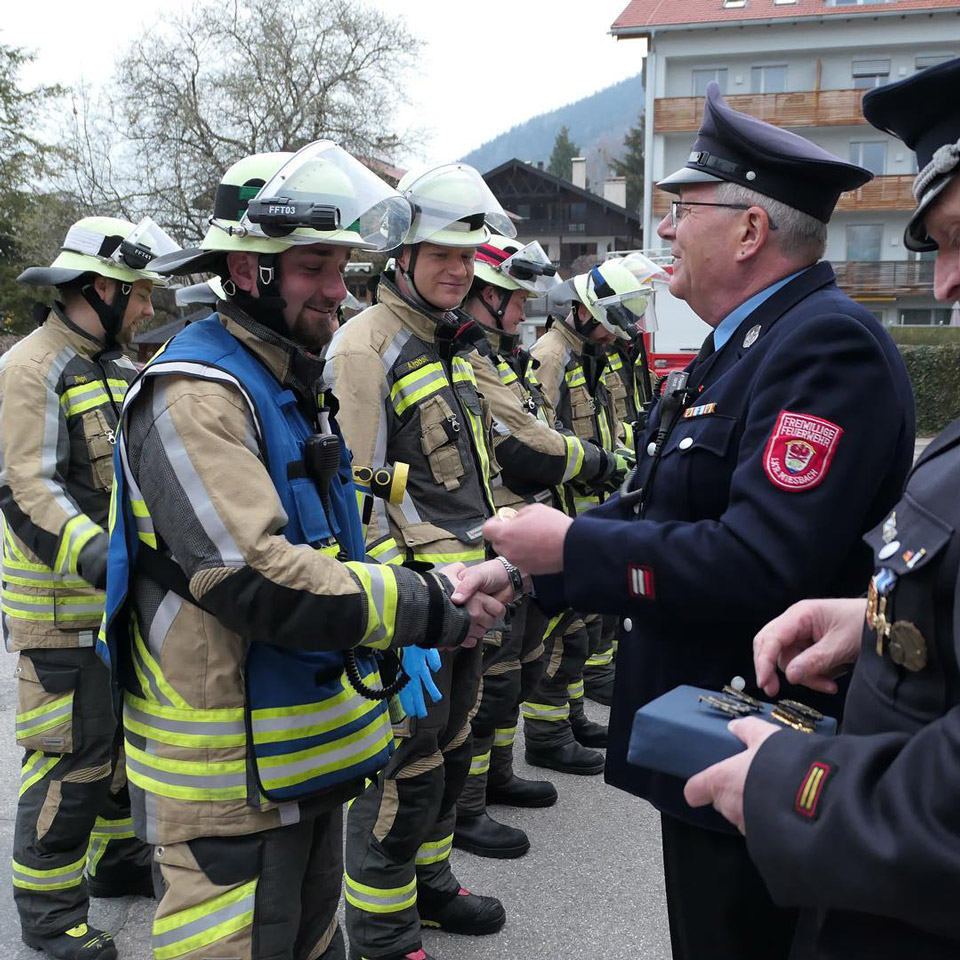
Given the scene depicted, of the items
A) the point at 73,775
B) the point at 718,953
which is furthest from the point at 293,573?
the point at 73,775

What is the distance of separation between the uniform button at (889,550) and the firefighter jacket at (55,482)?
2749 millimetres

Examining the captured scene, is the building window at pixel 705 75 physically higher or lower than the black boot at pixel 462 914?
higher

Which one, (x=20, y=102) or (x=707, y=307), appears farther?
(x=20, y=102)

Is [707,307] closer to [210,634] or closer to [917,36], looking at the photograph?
[210,634]

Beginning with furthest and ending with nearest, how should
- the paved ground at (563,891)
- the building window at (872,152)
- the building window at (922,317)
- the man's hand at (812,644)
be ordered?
the building window at (872,152), the building window at (922,317), the paved ground at (563,891), the man's hand at (812,644)

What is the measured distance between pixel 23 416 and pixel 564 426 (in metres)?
3.36

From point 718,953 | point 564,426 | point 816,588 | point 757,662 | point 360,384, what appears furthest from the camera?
point 564,426

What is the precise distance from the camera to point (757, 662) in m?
1.70

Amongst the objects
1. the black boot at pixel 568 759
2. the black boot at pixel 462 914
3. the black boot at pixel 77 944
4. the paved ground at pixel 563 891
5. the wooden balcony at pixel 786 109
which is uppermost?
the wooden balcony at pixel 786 109

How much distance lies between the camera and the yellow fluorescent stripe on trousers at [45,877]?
3432mm

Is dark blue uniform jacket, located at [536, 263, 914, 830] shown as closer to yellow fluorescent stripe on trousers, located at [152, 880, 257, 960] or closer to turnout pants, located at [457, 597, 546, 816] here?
yellow fluorescent stripe on trousers, located at [152, 880, 257, 960]

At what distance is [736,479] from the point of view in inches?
76.5

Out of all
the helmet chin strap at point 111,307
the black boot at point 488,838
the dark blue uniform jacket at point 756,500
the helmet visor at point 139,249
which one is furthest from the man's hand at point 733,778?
the helmet chin strap at point 111,307

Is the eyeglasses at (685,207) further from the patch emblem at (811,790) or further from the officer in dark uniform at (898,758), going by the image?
the patch emblem at (811,790)
